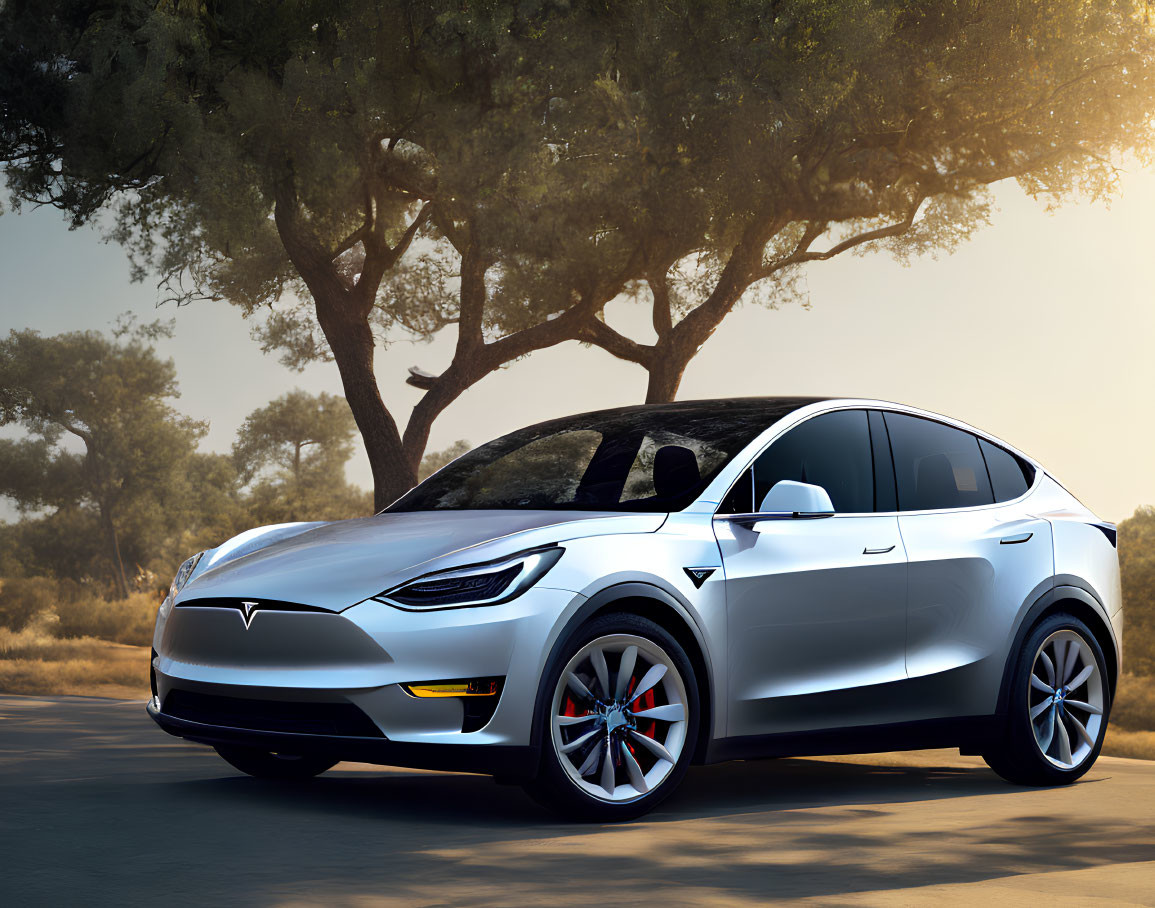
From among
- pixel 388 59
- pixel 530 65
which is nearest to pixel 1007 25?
pixel 530 65

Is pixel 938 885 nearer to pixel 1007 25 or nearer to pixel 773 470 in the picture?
pixel 773 470

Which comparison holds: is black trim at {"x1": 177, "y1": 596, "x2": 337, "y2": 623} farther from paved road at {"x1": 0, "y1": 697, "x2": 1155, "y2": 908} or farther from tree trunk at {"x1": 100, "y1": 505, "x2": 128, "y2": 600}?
tree trunk at {"x1": 100, "y1": 505, "x2": 128, "y2": 600}

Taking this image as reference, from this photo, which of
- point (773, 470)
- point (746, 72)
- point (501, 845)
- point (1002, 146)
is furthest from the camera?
point (1002, 146)

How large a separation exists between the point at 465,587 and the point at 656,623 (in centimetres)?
85

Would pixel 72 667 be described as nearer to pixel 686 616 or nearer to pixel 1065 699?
pixel 1065 699

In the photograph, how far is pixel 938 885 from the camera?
4.49 meters

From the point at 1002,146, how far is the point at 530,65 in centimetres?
652

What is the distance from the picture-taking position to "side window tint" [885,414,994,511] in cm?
690

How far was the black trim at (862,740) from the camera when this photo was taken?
19.3 feet

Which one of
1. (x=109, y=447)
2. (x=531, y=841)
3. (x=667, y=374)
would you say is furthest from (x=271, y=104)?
(x=109, y=447)

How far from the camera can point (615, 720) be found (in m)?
5.51

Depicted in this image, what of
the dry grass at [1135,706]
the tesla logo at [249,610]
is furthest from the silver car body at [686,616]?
the dry grass at [1135,706]

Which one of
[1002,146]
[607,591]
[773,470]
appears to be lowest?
[607,591]

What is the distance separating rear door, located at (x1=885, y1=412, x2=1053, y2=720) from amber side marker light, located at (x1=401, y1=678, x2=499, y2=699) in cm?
217
